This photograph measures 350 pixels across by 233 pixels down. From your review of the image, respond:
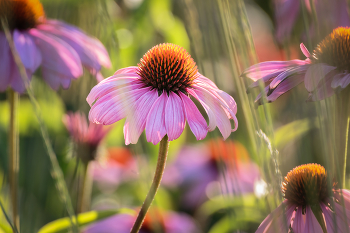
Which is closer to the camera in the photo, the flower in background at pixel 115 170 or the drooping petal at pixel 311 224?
the drooping petal at pixel 311 224

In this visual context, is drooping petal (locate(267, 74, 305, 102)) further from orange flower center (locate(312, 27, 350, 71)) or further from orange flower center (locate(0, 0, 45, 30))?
orange flower center (locate(0, 0, 45, 30))

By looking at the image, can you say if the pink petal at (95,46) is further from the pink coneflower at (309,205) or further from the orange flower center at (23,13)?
the pink coneflower at (309,205)

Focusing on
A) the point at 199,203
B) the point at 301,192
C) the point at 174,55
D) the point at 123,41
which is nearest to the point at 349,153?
the point at 301,192

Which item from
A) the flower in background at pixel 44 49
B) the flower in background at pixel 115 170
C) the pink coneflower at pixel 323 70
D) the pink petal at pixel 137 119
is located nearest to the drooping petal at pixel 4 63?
the flower in background at pixel 44 49

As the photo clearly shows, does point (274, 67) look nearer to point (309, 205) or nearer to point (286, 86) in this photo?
point (286, 86)

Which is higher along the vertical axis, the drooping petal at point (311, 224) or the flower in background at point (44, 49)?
the flower in background at point (44, 49)

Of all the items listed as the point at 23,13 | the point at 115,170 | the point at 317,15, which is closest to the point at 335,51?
the point at 317,15
